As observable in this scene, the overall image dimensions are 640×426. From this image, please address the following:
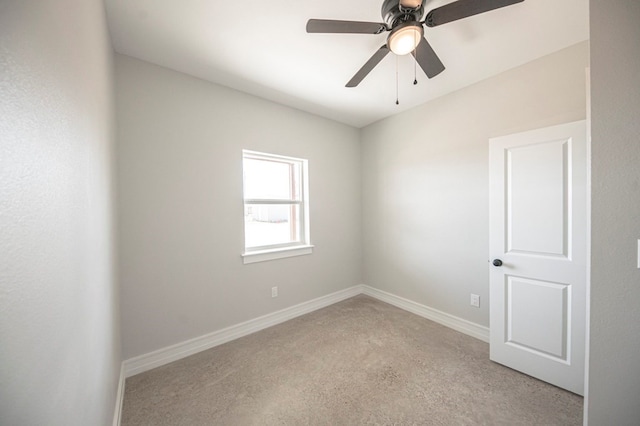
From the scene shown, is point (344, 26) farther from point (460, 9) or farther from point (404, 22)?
point (460, 9)

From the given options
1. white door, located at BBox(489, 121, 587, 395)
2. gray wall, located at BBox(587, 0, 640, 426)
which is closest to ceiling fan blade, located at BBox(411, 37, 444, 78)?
gray wall, located at BBox(587, 0, 640, 426)

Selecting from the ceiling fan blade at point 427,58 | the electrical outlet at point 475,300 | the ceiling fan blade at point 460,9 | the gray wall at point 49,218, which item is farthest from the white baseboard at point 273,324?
the ceiling fan blade at point 460,9

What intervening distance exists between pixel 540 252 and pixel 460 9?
6.05 ft

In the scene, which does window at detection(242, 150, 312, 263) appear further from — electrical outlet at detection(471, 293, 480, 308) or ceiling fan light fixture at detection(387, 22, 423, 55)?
electrical outlet at detection(471, 293, 480, 308)

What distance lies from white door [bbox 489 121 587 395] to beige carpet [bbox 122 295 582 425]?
0.83ft

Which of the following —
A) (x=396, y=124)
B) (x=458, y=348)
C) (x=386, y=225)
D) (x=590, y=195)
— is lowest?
(x=458, y=348)

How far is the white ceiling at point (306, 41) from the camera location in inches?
60.6

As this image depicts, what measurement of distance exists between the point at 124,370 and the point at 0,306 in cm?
215

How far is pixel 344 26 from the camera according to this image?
139 cm

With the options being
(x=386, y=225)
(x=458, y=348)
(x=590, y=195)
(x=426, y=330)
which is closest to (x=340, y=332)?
(x=426, y=330)

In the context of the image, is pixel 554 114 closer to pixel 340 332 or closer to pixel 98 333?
pixel 340 332

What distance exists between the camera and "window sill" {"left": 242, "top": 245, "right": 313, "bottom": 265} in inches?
103

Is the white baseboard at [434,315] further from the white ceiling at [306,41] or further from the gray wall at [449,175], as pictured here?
the white ceiling at [306,41]

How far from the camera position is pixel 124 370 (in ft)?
6.17
